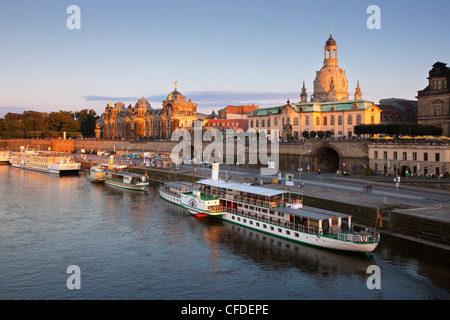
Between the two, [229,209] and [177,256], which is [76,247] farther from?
[229,209]

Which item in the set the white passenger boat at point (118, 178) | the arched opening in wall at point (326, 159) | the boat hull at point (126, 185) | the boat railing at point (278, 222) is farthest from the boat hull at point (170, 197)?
the arched opening in wall at point (326, 159)

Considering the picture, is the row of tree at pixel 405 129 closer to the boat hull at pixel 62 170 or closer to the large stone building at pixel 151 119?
the boat hull at pixel 62 170

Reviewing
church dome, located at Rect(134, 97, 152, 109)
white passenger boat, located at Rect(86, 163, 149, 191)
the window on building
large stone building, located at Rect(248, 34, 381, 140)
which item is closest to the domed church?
large stone building, located at Rect(248, 34, 381, 140)

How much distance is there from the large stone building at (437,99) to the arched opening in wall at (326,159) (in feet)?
55.0

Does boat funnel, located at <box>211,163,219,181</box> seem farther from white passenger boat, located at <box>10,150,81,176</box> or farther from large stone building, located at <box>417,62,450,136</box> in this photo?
white passenger boat, located at <box>10,150,81,176</box>

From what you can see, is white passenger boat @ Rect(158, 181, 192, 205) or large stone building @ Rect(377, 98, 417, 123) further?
large stone building @ Rect(377, 98, 417, 123)

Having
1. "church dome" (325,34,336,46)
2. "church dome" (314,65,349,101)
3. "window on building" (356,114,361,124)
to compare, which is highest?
"church dome" (325,34,336,46)

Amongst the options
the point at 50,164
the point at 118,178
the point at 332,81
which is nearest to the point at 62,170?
the point at 50,164

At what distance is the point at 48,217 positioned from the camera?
47.3 metres

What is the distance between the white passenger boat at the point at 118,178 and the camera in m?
72.3

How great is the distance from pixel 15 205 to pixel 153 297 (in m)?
36.9

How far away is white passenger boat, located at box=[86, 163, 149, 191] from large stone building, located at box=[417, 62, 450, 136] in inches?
2042

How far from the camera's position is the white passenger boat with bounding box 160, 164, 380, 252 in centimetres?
3431
